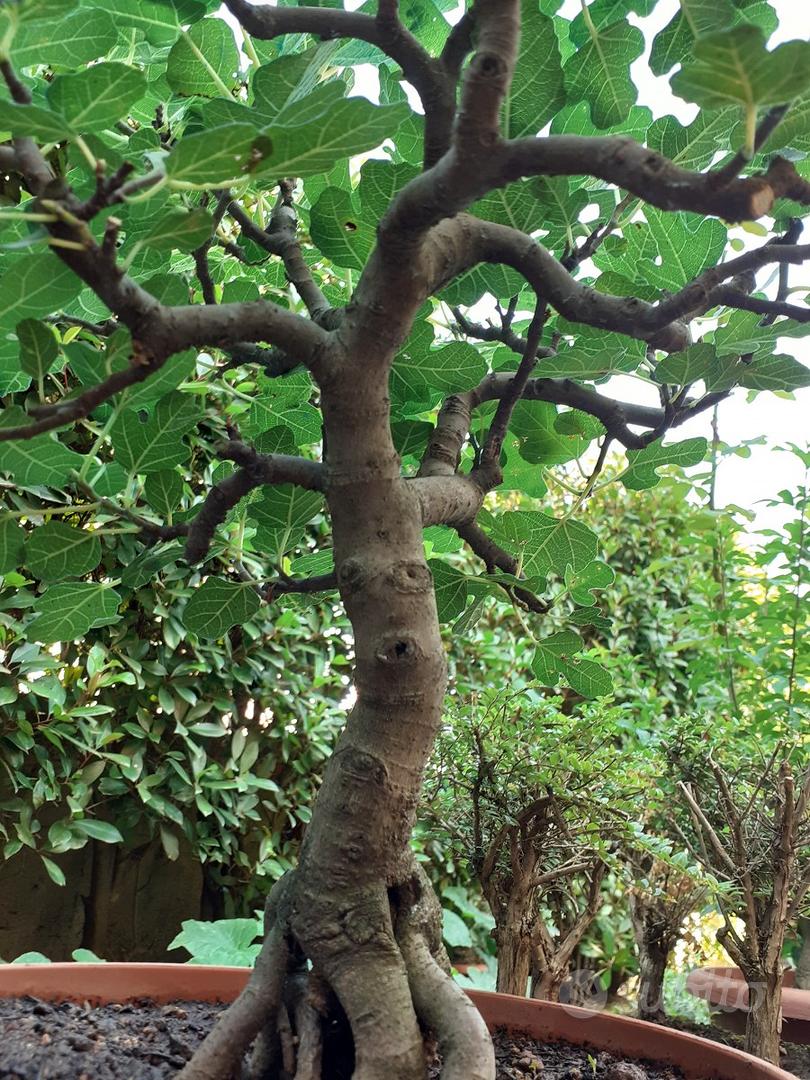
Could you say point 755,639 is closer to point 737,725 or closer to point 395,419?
point 737,725

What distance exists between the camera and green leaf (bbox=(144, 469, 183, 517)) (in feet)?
2.41

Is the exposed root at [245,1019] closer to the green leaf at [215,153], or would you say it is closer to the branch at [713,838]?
the green leaf at [215,153]

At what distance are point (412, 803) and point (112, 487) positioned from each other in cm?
35

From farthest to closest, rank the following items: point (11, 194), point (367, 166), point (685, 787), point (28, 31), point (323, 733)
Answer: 1. point (323, 733)
2. point (11, 194)
3. point (685, 787)
4. point (367, 166)
5. point (28, 31)

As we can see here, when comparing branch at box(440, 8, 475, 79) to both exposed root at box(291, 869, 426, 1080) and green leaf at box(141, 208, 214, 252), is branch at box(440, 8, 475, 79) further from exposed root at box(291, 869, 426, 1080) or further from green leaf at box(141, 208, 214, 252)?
exposed root at box(291, 869, 426, 1080)

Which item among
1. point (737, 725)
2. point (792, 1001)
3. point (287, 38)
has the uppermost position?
point (287, 38)

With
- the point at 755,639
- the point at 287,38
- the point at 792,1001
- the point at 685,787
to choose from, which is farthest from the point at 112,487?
the point at 755,639

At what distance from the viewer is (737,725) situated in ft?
5.08

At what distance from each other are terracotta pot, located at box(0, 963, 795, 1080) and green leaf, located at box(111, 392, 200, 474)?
500 mm

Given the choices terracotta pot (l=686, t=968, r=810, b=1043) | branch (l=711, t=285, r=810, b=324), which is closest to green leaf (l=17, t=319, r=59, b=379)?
branch (l=711, t=285, r=810, b=324)

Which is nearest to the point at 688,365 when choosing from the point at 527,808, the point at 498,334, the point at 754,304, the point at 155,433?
the point at 754,304

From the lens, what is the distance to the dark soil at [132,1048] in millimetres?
669

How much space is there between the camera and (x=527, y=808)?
3.76ft

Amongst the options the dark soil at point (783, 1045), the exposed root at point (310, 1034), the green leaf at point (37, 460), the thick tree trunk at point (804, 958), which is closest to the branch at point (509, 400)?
the green leaf at point (37, 460)
